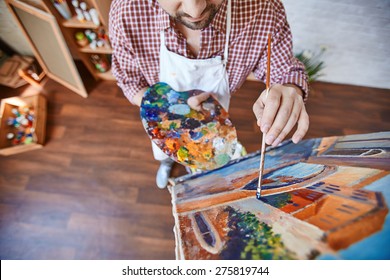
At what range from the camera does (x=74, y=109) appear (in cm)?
243

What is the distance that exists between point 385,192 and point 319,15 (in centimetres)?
181

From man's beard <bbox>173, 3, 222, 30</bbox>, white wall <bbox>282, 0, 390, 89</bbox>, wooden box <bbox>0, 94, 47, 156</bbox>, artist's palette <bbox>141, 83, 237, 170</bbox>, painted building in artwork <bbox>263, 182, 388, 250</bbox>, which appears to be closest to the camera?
painted building in artwork <bbox>263, 182, 388, 250</bbox>

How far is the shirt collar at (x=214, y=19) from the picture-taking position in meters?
1.01

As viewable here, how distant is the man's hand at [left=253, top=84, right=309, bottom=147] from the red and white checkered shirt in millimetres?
314

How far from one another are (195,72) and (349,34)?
1509 mm

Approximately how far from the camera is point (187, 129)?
3.42 feet

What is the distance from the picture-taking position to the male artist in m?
1.02

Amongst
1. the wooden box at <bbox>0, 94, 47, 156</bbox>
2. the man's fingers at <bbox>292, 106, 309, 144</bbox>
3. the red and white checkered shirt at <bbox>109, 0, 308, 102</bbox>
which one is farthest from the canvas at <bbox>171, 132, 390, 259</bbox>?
the wooden box at <bbox>0, 94, 47, 156</bbox>

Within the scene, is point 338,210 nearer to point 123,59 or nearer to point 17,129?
point 123,59

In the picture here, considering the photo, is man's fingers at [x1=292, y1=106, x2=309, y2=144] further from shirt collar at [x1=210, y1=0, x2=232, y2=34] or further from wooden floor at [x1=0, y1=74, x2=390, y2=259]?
wooden floor at [x1=0, y1=74, x2=390, y2=259]

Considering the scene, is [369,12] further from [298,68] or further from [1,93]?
[1,93]

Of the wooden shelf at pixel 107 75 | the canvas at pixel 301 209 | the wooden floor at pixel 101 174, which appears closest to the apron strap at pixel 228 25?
the canvas at pixel 301 209

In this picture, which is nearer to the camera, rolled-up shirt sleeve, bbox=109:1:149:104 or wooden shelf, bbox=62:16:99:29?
rolled-up shirt sleeve, bbox=109:1:149:104

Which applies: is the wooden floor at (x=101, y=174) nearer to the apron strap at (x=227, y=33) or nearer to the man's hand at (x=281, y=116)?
the apron strap at (x=227, y=33)
